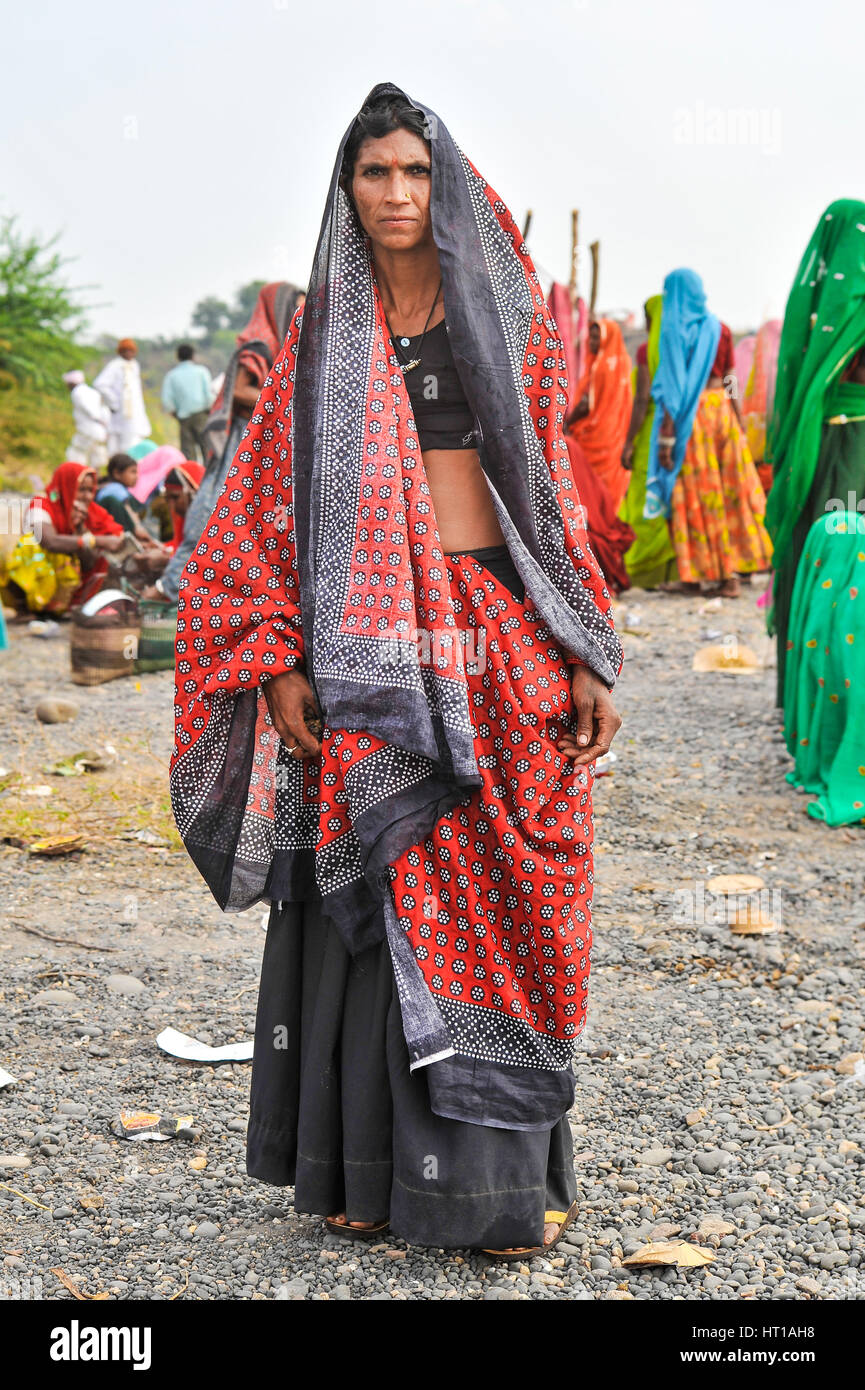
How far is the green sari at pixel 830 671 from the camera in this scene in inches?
206

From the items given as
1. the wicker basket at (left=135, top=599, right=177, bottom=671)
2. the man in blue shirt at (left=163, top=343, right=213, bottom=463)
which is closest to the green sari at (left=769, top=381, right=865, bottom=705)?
the wicker basket at (left=135, top=599, right=177, bottom=671)

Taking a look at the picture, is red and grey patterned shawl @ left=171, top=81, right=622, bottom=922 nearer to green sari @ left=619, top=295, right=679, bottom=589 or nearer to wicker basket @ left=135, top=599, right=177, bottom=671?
wicker basket @ left=135, top=599, right=177, bottom=671

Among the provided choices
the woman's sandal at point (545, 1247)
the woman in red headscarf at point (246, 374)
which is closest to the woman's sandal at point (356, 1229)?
the woman's sandal at point (545, 1247)

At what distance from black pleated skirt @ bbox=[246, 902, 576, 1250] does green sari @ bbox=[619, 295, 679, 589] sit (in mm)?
8890

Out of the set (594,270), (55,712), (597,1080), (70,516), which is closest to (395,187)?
(597,1080)

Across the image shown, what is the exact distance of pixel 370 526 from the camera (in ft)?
7.35

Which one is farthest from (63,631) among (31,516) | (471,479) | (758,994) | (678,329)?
(471,479)

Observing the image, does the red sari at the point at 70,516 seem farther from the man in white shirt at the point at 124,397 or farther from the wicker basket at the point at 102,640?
the man in white shirt at the point at 124,397

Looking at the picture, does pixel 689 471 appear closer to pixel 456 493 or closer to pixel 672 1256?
pixel 456 493

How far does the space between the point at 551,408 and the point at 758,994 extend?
80.0 inches

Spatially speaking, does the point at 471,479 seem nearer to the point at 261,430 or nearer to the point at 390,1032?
the point at 261,430

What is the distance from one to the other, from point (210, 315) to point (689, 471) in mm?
45791

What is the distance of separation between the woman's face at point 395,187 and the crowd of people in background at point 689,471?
3497mm

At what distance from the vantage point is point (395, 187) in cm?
223
